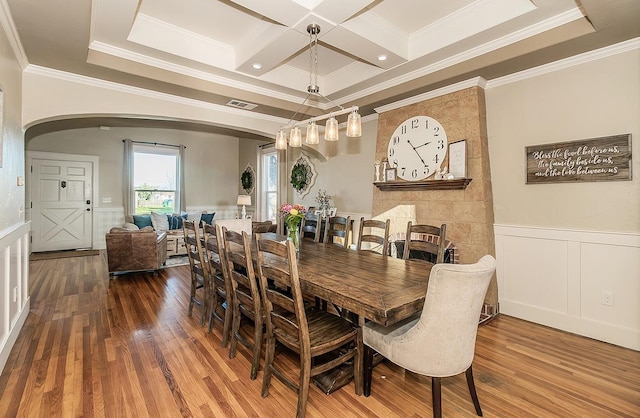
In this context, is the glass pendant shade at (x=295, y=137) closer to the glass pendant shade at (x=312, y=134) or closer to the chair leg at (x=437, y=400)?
the glass pendant shade at (x=312, y=134)

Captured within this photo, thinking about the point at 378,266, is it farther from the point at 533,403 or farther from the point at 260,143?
the point at 260,143

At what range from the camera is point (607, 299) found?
2859mm

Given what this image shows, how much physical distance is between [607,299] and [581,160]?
4.27 ft

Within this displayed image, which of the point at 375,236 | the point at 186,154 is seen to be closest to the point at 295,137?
the point at 375,236

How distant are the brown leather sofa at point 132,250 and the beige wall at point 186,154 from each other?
3.11m

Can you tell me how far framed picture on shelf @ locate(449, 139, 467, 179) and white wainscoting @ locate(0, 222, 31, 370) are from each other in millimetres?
4192

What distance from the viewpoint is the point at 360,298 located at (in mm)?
1677

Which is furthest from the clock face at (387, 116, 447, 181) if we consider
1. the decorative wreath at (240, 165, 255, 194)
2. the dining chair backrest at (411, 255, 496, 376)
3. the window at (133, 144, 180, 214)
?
the window at (133, 144, 180, 214)

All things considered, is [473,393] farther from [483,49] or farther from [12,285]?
[12,285]

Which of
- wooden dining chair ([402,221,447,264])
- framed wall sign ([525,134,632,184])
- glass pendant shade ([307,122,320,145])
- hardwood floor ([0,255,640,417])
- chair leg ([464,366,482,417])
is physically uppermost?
Answer: glass pendant shade ([307,122,320,145])

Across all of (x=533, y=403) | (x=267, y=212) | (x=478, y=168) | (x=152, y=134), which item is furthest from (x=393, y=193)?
(x=152, y=134)

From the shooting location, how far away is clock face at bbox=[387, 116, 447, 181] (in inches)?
154

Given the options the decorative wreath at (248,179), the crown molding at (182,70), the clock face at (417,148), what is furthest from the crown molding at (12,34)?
the decorative wreath at (248,179)

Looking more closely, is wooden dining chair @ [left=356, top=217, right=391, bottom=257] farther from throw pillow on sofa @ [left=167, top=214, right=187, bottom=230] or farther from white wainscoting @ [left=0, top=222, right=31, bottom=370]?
throw pillow on sofa @ [left=167, top=214, right=187, bottom=230]
